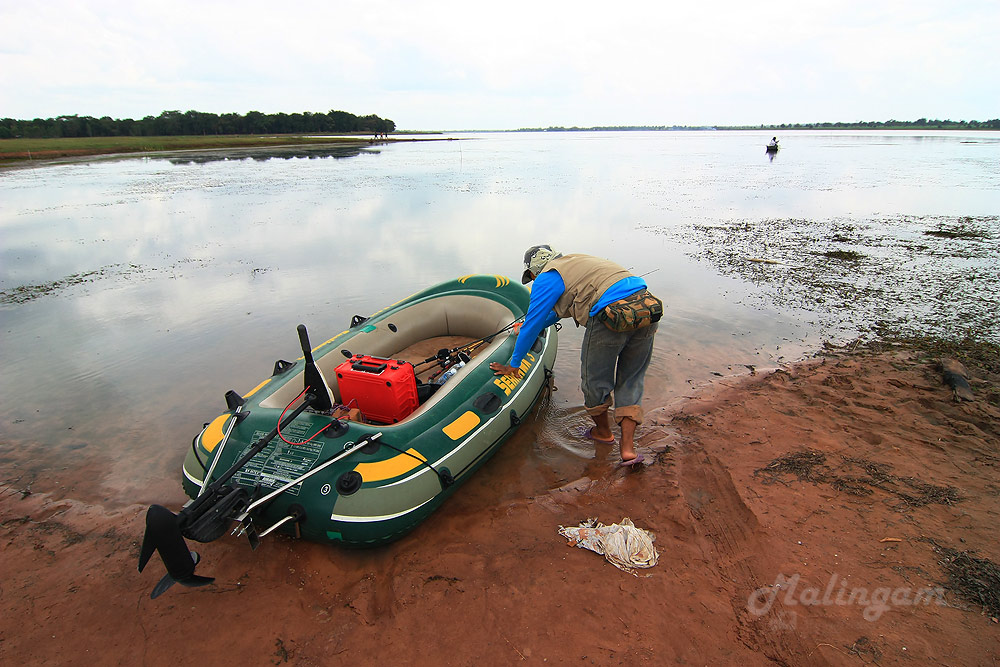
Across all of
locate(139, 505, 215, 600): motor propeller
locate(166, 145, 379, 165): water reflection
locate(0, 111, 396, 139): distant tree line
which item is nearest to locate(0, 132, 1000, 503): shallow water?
locate(139, 505, 215, 600): motor propeller

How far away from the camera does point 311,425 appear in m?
3.50

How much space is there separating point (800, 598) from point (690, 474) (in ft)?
4.26

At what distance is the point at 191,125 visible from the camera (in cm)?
7794

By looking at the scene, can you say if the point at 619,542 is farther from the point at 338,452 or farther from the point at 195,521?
the point at 195,521

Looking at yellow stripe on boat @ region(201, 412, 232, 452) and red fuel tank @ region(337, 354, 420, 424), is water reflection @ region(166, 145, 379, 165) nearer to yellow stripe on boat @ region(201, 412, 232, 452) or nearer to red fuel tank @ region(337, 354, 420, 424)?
yellow stripe on boat @ region(201, 412, 232, 452)

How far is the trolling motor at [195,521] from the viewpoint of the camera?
8.27 ft

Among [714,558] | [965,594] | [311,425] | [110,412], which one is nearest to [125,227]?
[110,412]

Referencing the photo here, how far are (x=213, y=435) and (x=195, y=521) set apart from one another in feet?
3.47

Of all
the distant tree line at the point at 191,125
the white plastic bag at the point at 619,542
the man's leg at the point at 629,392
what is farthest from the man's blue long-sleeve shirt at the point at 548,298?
the distant tree line at the point at 191,125

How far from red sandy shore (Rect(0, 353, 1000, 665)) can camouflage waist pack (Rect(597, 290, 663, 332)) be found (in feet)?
4.41

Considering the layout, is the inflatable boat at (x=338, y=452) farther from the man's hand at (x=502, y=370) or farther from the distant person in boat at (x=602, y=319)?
the distant person in boat at (x=602, y=319)

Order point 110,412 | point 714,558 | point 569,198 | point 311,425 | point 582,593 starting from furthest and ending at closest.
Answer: point 569,198, point 110,412, point 311,425, point 714,558, point 582,593

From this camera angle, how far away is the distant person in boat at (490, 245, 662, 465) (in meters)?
3.64

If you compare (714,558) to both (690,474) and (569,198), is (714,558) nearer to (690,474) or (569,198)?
(690,474)
